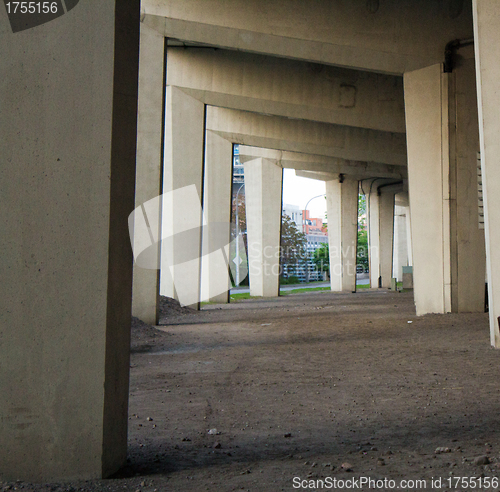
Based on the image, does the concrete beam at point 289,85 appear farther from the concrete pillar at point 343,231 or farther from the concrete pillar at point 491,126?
the concrete pillar at point 343,231

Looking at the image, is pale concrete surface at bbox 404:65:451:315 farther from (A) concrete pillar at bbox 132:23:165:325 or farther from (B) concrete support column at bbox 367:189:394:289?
(B) concrete support column at bbox 367:189:394:289

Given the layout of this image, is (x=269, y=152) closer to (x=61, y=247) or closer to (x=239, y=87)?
(x=239, y=87)

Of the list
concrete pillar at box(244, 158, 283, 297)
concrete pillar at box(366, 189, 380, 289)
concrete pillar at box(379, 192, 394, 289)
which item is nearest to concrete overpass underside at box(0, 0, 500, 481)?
concrete pillar at box(244, 158, 283, 297)

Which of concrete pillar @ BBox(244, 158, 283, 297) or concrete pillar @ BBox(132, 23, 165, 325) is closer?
concrete pillar @ BBox(132, 23, 165, 325)

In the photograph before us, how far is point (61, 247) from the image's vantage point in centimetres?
367

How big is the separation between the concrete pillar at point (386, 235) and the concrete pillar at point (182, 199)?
28.8m

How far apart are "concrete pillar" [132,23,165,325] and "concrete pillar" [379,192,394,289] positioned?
34380 mm

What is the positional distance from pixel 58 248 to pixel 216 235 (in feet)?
76.4

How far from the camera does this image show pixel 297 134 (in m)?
28.1

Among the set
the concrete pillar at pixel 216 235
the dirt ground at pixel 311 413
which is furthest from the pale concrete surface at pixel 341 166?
the dirt ground at pixel 311 413

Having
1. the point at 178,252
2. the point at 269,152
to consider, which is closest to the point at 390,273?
the point at 269,152

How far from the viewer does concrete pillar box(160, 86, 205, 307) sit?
21.3m

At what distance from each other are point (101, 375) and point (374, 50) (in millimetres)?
13049

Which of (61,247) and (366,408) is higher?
(61,247)
